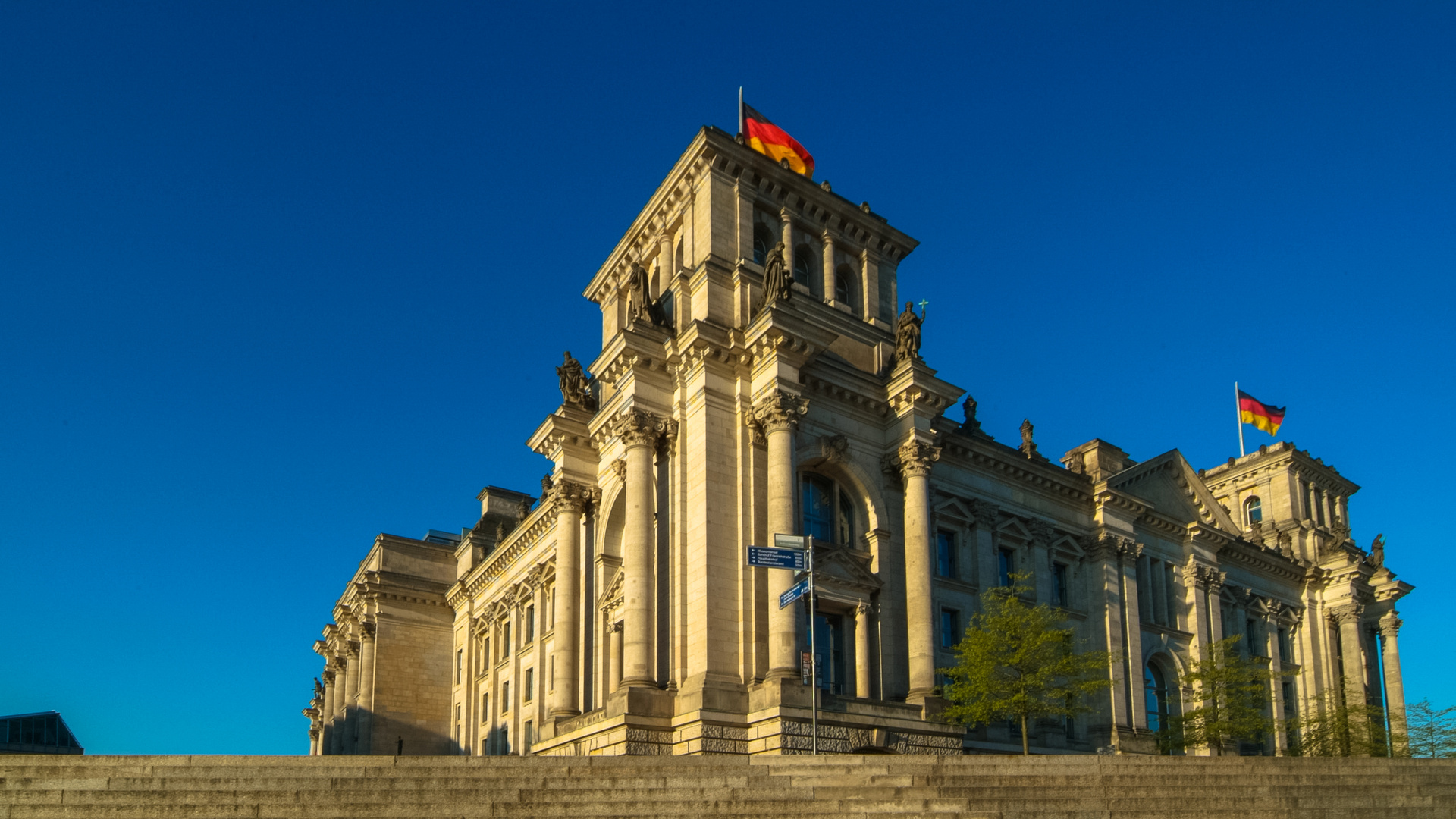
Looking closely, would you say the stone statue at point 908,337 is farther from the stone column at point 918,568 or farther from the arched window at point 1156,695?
the arched window at point 1156,695

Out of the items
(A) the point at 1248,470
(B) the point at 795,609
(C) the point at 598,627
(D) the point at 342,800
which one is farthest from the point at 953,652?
(A) the point at 1248,470

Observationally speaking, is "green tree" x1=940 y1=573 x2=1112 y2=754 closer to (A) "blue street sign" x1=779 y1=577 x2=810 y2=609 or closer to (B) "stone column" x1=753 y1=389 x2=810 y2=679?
(B) "stone column" x1=753 y1=389 x2=810 y2=679

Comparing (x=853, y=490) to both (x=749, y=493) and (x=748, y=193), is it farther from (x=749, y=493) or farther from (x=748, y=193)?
(x=748, y=193)

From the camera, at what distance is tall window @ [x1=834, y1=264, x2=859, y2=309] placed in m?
44.7

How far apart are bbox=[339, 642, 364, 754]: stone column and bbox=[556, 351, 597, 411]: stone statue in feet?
105

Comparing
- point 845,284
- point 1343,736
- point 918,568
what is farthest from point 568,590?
point 1343,736

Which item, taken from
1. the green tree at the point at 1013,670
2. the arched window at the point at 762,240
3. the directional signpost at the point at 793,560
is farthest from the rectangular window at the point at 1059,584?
the directional signpost at the point at 793,560

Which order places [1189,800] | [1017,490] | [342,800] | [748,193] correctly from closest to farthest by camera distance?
[342,800], [1189,800], [748,193], [1017,490]

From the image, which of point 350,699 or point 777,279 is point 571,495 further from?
point 350,699

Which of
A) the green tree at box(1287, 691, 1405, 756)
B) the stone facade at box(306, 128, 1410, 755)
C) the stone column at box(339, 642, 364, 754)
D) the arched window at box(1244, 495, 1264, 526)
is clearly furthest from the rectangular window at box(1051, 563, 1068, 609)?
the stone column at box(339, 642, 364, 754)

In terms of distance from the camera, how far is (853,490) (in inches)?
1537

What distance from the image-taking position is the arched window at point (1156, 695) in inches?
1978

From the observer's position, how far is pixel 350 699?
232 ft

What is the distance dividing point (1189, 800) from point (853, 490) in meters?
16.8
